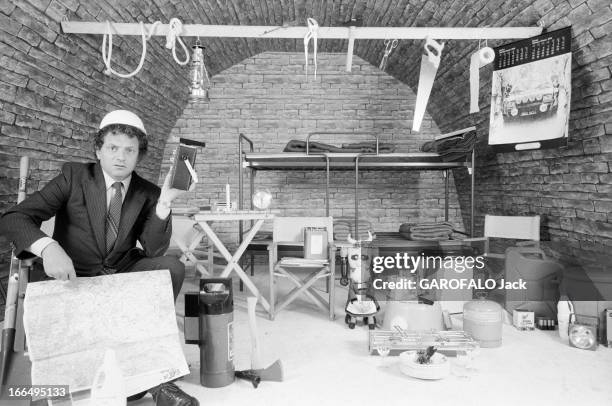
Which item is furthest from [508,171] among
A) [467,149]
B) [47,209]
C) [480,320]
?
[47,209]

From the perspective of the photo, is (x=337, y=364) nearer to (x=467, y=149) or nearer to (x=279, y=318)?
(x=279, y=318)

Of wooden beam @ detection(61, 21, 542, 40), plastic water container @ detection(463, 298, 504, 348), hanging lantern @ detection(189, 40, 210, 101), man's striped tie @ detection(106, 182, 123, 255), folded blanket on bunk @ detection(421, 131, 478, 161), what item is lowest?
plastic water container @ detection(463, 298, 504, 348)

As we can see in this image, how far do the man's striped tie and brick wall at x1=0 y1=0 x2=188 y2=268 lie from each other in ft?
3.95

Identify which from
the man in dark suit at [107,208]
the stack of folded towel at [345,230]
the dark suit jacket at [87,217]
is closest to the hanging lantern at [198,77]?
the man in dark suit at [107,208]

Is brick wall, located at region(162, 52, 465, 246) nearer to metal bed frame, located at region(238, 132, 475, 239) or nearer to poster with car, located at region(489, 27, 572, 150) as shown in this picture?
metal bed frame, located at region(238, 132, 475, 239)

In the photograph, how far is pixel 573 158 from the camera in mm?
3303

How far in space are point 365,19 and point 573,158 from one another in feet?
7.78

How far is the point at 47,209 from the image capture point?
81.8 inches

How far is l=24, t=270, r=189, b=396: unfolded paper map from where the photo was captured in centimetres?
169

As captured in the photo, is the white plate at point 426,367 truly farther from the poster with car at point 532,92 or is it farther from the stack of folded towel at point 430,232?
the stack of folded towel at point 430,232

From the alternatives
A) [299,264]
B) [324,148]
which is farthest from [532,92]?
[299,264]

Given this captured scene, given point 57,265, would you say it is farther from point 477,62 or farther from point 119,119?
point 477,62

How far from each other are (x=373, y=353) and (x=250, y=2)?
3283 millimetres

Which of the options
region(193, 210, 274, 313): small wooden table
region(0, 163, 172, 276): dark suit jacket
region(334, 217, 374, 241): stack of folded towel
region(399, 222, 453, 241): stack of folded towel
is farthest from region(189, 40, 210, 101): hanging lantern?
region(399, 222, 453, 241): stack of folded towel
